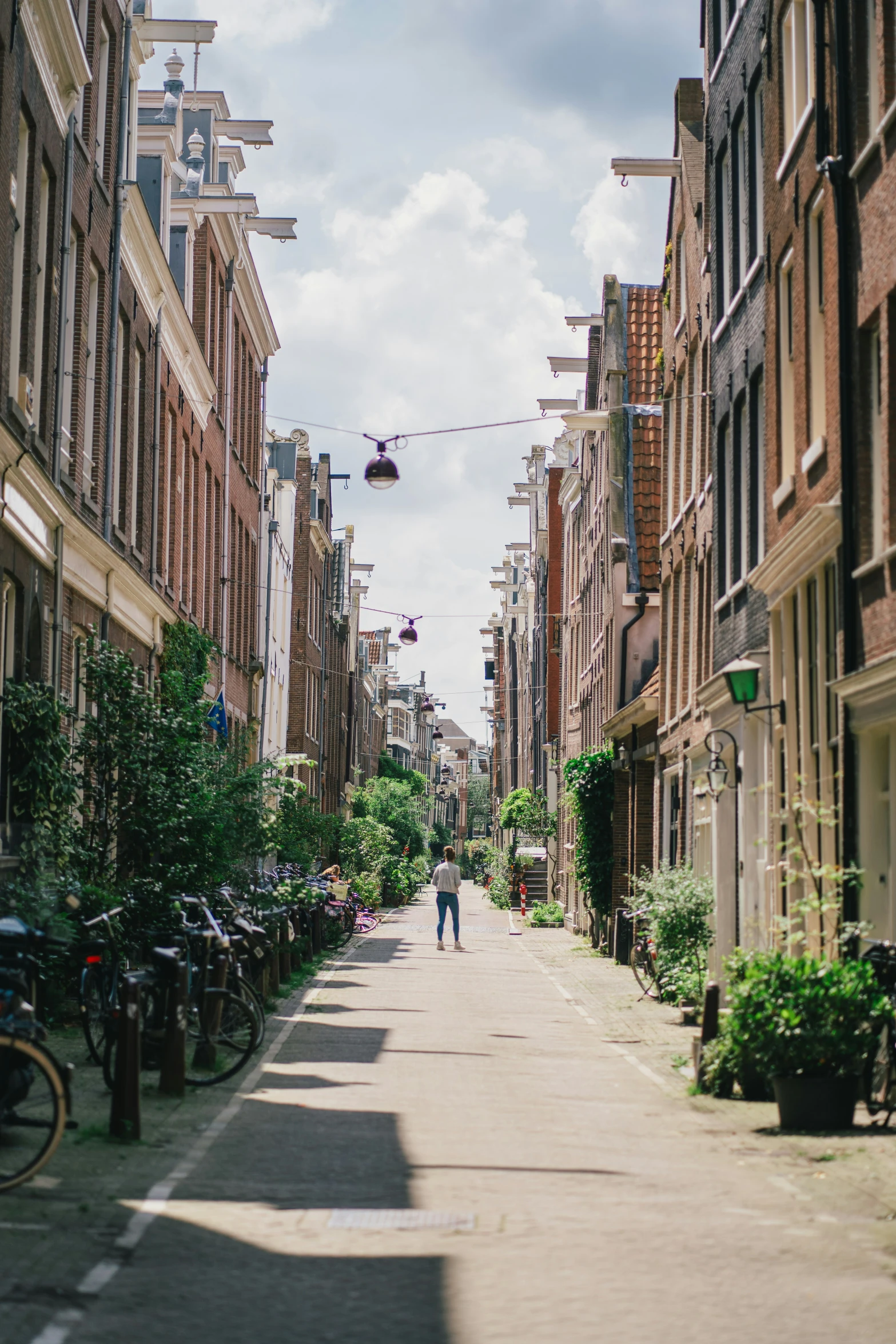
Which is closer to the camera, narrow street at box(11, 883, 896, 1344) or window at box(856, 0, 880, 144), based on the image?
narrow street at box(11, 883, 896, 1344)

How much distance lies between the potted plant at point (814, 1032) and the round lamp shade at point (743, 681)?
5.38m

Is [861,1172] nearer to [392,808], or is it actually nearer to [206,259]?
[206,259]

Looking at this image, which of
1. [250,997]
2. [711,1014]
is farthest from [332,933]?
[711,1014]

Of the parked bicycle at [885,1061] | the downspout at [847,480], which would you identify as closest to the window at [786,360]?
the downspout at [847,480]

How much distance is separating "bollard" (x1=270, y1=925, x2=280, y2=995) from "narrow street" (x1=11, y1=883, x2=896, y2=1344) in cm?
473

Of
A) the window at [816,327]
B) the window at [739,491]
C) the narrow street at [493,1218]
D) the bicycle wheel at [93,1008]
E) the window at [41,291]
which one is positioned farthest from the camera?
the window at [739,491]

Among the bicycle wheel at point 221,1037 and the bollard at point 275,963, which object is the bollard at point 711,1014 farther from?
the bollard at point 275,963

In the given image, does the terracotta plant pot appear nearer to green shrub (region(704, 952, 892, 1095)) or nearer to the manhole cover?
green shrub (region(704, 952, 892, 1095))

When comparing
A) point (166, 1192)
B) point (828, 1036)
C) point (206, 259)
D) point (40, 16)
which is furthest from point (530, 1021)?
point (206, 259)

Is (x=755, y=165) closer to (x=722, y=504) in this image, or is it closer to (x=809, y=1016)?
(x=722, y=504)

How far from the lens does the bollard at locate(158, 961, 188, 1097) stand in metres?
11.5

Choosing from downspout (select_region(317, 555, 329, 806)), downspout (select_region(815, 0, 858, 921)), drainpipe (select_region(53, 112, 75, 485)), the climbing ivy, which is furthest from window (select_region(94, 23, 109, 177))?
downspout (select_region(317, 555, 329, 806))

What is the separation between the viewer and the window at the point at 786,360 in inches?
668

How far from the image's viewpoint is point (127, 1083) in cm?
950
